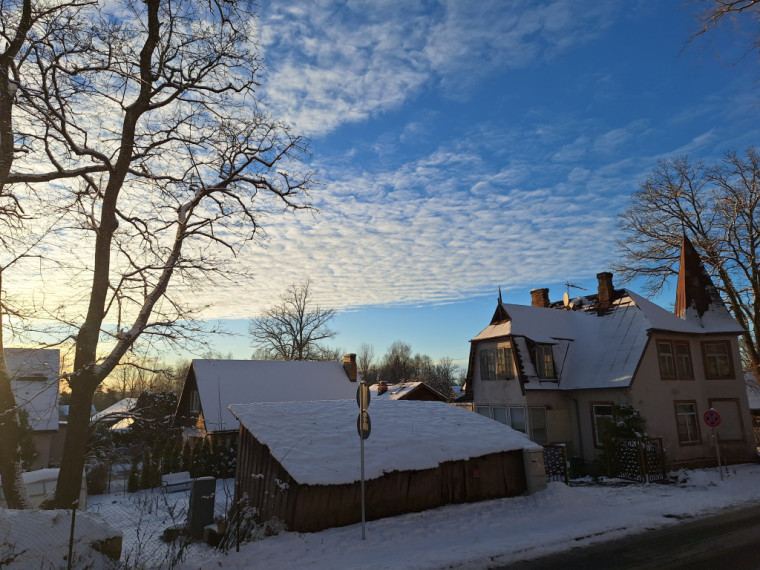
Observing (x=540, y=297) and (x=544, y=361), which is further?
(x=540, y=297)

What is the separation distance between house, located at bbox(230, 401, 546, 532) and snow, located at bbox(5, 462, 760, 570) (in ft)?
1.39

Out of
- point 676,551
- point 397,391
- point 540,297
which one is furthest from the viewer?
point 397,391

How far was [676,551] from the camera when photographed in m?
9.64

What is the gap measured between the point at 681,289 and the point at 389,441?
64.9 feet

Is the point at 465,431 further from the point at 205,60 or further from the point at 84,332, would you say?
the point at 205,60

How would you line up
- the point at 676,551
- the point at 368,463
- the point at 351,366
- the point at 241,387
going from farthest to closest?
the point at 351,366
the point at 241,387
the point at 368,463
the point at 676,551

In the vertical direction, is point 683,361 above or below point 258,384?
above

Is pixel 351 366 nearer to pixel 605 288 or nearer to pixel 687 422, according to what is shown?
pixel 605 288

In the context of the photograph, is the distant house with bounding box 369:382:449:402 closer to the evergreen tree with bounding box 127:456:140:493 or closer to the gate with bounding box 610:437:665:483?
the evergreen tree with bounding box 127:456:140:493

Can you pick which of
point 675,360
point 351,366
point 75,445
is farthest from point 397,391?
point 75,445

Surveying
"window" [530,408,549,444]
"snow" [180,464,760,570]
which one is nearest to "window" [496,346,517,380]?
"window" [530,408,549,444]

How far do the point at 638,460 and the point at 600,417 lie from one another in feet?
11.3

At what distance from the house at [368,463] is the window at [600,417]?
8.13 m

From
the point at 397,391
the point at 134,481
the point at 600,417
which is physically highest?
the point at 397,391
